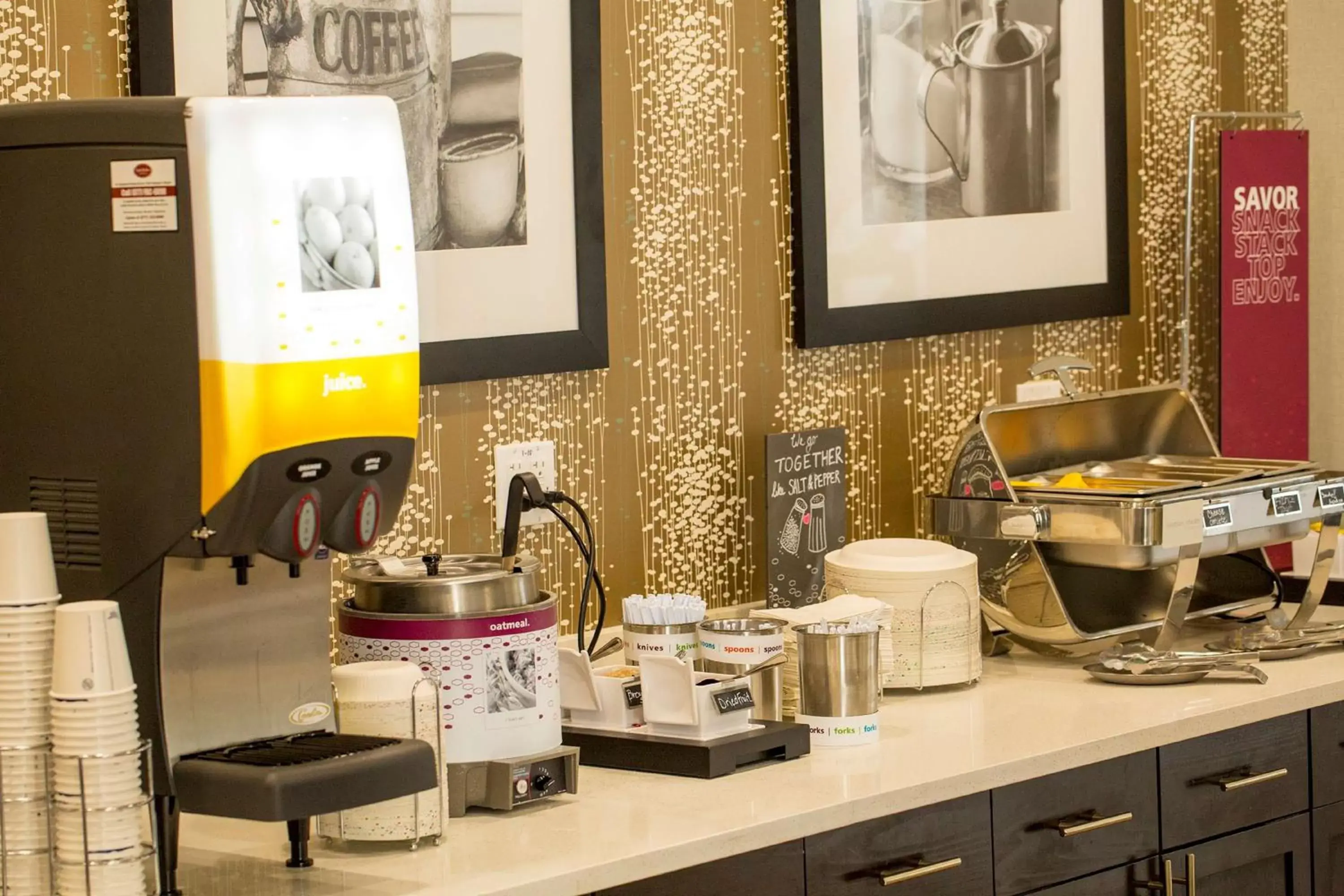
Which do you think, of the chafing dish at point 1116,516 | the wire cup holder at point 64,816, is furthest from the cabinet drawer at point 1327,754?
the wire cup holder at point 64,816

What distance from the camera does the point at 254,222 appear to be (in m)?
1.61

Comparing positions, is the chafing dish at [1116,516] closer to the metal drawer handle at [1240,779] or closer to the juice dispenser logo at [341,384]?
the metal drawer handle at [1240,779]

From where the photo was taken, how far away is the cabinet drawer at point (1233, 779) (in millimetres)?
2473

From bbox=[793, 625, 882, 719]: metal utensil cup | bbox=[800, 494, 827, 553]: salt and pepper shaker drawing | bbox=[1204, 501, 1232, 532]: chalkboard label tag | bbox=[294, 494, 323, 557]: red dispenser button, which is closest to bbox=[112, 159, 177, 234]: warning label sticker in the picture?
bbox=[294, 494, 323, 557]: red dispenser button

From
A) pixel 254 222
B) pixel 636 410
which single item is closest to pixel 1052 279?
pixel 636 410

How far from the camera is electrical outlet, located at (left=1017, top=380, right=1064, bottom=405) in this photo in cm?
332

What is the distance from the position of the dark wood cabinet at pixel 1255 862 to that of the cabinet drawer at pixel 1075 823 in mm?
94

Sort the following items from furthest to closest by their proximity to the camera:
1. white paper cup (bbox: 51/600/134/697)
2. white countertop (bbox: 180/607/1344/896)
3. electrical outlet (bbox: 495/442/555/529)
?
1. electrical outlet (bbox: 495/442/555/529)
2. white countertop (bbox: 180/607/1344/896)
3. white paper cup (bbox: 51/600/134/697)

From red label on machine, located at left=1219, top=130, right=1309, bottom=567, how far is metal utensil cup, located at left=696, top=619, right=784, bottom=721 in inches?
56.9

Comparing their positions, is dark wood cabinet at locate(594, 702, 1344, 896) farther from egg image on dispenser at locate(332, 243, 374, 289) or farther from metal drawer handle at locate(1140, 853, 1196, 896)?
egg image on dispenser at locate(332, 243, 374, 289)

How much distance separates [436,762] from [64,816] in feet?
1.28

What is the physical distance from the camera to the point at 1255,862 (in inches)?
103

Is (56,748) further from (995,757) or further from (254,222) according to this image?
(995,757)

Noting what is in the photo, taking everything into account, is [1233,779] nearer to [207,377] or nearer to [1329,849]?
[1329,849]
